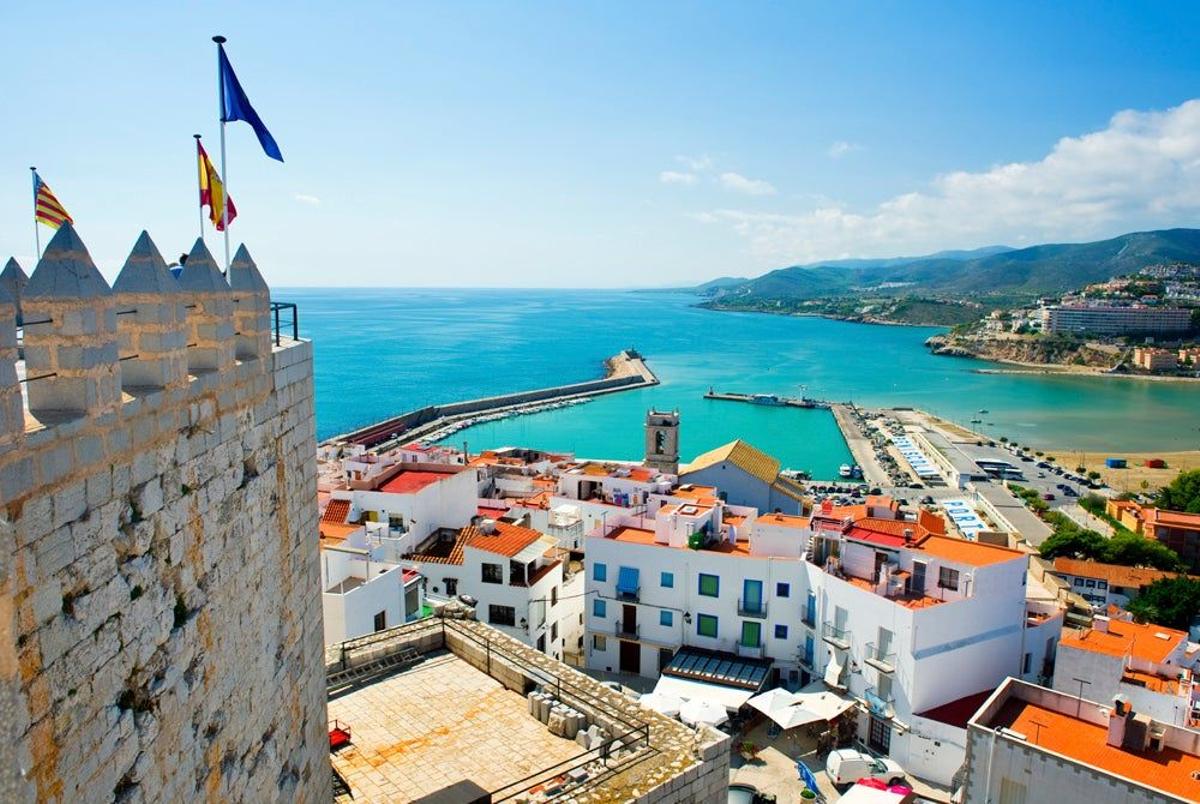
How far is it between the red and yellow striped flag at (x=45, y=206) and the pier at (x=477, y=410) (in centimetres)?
6474

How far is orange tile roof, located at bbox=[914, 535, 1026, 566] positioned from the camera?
22.6m

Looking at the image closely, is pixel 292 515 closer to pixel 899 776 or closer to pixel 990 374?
pixel 899 776

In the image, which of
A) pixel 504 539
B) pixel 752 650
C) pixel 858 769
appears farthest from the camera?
pixel 504 539

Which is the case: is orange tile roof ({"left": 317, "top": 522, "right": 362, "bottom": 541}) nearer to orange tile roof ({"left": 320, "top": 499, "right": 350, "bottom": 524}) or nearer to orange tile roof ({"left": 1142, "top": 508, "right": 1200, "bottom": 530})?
orange tile roof ({"left": 320, "top": 499, "right": 350, "bottom": 524})

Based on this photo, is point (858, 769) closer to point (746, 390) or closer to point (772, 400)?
point (772, 400)

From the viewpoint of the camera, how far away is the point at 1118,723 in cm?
1642

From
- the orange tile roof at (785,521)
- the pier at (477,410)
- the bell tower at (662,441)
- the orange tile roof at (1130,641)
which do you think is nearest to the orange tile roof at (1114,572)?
the orange tile roof at (1130,641)

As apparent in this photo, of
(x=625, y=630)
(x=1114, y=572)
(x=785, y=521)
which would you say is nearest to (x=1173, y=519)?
(x=1114, y=572)

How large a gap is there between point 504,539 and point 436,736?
16.7 m

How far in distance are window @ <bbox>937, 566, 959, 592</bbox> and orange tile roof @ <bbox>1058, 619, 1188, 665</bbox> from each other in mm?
3019

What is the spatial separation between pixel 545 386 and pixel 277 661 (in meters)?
114

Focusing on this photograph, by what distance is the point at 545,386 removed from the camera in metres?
120

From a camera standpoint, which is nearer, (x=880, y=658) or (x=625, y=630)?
(x=880, y=658)

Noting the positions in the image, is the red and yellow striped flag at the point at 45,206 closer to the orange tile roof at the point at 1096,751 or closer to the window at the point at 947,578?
the orange tile roof at the point at 1096,751
